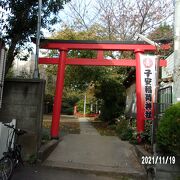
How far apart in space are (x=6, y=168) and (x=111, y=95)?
55.6 feet

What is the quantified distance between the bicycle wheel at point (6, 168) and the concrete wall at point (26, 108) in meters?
2.43

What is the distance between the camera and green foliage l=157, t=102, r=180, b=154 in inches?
282

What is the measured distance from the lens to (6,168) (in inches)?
282

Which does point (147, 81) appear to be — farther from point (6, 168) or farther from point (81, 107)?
point (81, 107)

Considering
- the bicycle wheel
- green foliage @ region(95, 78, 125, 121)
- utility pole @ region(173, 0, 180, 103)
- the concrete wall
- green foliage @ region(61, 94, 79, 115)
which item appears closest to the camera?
the bicycle wheel

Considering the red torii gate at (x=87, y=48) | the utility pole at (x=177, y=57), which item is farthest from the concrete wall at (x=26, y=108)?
the utility pole at (x=177, y=57)

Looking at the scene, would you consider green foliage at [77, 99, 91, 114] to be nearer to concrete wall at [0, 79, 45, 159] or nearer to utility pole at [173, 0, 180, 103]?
concrete wall at [0, 79, 45, 159]

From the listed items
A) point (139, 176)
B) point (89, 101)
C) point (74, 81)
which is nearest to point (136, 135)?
point (139, 176)

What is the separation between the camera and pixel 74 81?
990 inches

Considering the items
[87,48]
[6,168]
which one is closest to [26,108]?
[6,168]

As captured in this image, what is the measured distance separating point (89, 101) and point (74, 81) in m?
20.6

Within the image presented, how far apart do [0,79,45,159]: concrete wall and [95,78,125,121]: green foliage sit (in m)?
13.4

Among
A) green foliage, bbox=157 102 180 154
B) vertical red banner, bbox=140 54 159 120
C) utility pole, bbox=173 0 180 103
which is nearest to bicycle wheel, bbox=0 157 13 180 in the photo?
green foliage, bbox=157 102 180 154

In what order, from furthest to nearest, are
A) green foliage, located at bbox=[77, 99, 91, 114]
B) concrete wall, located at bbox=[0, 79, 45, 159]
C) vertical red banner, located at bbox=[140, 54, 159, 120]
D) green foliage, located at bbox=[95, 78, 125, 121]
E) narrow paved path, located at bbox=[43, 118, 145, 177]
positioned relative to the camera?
green foliage, located at bbox=[77, 99, 91, 114]
green foliage, located at bbox=[95, 78, 125, 121]
vertical red banner, located at bbox=[140, 54, 159, 120]
concrete wall, located at bbox=[0, 79, 45, 159]
narrow paved path, located at bbox=[43, 118, 145, 177]
